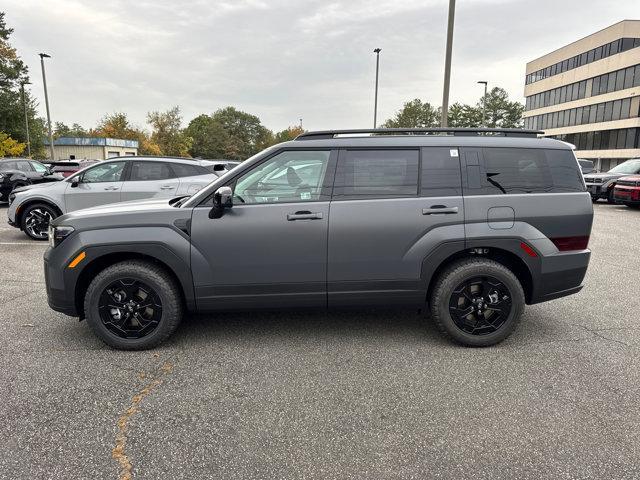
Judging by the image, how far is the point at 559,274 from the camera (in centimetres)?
387

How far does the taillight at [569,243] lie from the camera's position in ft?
12.6

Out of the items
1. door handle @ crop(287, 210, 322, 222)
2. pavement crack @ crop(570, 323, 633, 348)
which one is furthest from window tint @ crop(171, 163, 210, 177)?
pavement crack @ crop(570, 323, 633, 348)

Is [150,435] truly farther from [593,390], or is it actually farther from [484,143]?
[484,143]

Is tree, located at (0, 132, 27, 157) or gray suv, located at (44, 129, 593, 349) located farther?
tree, located at (0, 132, 27, 157)

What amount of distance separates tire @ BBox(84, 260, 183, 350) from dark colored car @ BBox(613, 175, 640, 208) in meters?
15.4

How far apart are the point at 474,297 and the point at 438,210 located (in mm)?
821

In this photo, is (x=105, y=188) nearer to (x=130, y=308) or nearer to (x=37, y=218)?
(x=37, y=218)

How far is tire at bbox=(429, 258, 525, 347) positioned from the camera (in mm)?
3762

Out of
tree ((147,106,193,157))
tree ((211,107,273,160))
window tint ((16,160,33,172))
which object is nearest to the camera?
window tint ((16,160,33,172))

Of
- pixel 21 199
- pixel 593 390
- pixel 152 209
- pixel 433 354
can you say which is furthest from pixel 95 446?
pixel 21 199

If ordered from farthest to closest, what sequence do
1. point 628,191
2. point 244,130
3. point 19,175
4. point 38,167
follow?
point 244,130 → point 38,167 → point 19,175 → point 628,191

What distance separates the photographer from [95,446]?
2.53 metres

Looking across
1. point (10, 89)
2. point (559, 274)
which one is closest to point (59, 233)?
point (559, 274)

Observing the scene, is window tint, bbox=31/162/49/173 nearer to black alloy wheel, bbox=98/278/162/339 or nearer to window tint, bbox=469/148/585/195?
black alloy wheel, bbox=98/278/162/339
